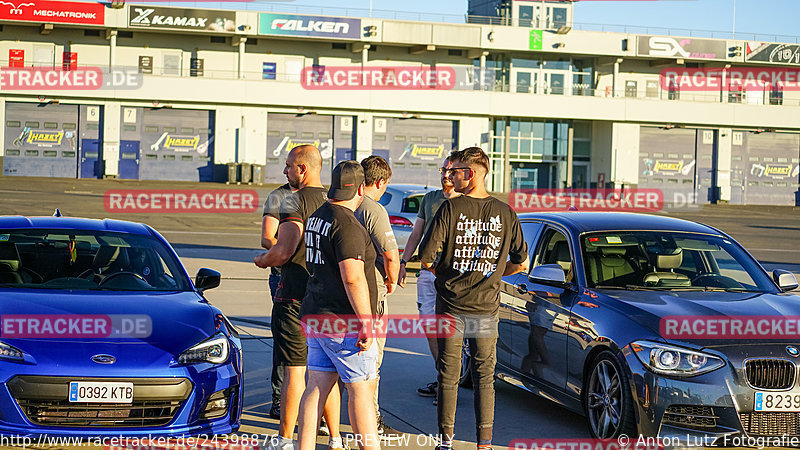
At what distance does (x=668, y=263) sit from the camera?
22.2ft

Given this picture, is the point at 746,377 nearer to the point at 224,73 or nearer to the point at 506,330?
Answer: the point at 506,330

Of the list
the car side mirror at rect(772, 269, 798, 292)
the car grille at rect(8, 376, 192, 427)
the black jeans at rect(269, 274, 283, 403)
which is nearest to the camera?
the car grille at rect(8, 376, 192, 427)

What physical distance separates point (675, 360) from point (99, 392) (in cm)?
330

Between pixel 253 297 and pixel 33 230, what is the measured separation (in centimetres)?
608

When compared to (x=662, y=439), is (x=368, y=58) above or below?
above

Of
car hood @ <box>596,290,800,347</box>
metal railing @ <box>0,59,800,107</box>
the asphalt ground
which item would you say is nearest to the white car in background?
the asphalt ground

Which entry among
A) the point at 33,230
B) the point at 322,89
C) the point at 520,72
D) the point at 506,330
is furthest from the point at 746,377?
the point at 520,72

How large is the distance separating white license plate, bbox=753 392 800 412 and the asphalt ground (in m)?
1.29

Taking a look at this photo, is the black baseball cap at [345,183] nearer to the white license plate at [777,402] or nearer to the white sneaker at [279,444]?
the white sneaker at [279,444]

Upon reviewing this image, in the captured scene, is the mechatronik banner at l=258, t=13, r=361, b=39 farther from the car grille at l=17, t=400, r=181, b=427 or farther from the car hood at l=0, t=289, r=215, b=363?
the car grille at l=17, t=400, r=181, b=427

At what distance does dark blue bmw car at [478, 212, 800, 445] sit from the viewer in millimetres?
5332

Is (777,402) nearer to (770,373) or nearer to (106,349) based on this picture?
(770,373)

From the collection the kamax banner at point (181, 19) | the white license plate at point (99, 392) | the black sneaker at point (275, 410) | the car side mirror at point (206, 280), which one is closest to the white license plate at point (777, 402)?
the black sneaker at point (275, 410)

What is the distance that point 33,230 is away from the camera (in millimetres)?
6547
